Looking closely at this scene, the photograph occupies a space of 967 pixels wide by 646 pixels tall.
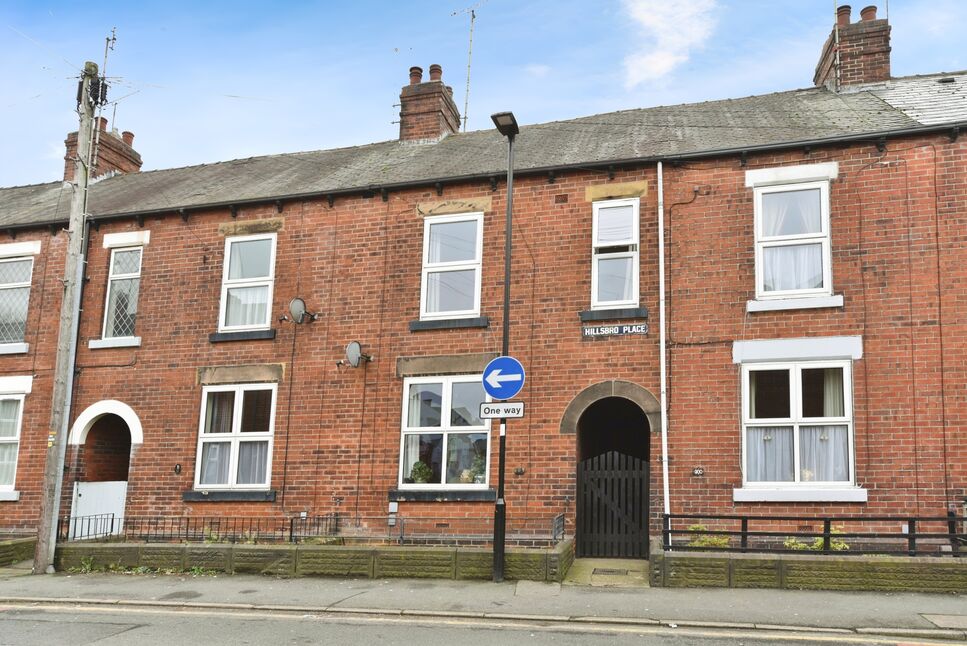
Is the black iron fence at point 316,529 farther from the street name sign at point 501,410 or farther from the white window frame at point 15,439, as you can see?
the street name sign at point 501,410

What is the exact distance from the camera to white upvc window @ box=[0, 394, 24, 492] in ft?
53.5

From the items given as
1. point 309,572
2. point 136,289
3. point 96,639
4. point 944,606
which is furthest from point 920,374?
point 136,289

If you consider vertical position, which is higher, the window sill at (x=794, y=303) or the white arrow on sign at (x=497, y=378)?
the window sill at (x=794, y=303)

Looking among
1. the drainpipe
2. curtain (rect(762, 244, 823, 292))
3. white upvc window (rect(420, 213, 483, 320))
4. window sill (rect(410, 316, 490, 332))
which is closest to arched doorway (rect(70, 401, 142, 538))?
window sill (rect(410, 316, 490, 332))

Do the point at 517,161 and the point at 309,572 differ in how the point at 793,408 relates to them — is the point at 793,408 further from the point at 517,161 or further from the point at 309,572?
the point at 309,572

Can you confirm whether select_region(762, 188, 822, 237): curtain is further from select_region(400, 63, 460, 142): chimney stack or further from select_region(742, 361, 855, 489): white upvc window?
select_region(400, 63, 460, 142): chimney stack

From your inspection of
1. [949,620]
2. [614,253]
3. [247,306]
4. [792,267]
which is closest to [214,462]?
[247,306]

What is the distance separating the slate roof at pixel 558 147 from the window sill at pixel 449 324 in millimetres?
2476

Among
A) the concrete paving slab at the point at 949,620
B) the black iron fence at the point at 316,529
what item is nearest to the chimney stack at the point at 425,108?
the black iron fence at the point at 316,529

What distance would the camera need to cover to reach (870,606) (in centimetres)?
916

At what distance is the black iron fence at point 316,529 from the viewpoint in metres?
13.2

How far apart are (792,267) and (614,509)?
453 cm

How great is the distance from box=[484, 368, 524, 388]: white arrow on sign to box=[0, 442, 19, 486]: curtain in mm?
10610

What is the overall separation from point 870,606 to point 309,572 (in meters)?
7.05
